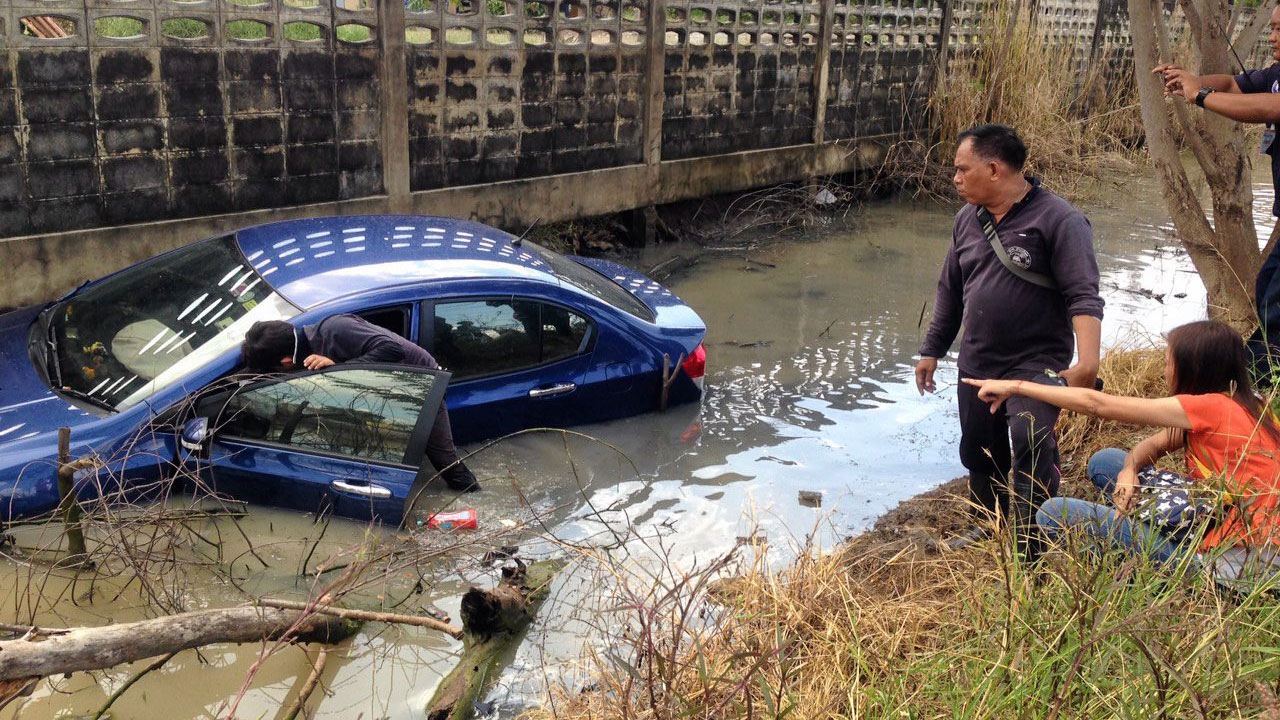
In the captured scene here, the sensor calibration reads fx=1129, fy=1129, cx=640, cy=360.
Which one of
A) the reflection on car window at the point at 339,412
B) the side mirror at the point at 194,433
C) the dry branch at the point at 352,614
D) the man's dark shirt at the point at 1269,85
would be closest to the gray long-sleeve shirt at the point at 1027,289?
the man's dark shirt at the point at 1269,85

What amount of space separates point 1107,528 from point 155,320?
163 inches

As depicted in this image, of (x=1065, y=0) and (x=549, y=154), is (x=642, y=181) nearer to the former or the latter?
(x=549, y=154)

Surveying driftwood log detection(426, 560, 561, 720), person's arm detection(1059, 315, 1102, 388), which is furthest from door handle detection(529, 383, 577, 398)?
person's arm detection(1059, 315, 1102, 388)

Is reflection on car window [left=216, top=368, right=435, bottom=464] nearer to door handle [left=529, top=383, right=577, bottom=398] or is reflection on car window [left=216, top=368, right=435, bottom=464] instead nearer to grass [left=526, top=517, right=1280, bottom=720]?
door handle [left=529, top=383, right=577, bottom=398]

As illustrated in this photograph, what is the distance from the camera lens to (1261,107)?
5172 mm

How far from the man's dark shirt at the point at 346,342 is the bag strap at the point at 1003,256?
250cm

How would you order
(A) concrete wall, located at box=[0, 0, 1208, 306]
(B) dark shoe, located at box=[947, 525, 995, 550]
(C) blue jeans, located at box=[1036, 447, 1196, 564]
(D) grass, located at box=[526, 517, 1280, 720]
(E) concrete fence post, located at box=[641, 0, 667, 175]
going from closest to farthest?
1. (D) grass, located at box=[526, 517, 1280, 720]
2. (C) blue jeans, located at box=[1036, 447, 1196, 564]
3. (B) dark shoe, located at box=[947, 525, 995, 550]
4. (A) concrete wall, located at box=[0, 0, 1208, 306]
5. (E) concrete fence post, located at box=[641, 0, 667, 175]

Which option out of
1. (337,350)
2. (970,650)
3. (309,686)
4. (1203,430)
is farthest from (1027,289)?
(309,686)

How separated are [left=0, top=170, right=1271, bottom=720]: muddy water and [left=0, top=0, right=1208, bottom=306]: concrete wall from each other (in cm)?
152

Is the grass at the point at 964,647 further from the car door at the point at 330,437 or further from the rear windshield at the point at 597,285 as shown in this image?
the rear windshield at the point at 597,285

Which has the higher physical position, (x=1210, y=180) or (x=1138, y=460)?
(x=1210, y=180)

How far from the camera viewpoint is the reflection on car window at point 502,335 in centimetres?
561

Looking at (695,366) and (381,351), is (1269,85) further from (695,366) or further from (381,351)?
(381,351)

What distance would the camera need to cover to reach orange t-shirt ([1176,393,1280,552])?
3676mm
